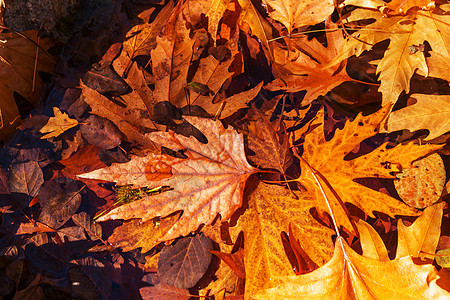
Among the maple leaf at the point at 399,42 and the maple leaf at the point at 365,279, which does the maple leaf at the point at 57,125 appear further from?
the maple leaf at the point at 399,42

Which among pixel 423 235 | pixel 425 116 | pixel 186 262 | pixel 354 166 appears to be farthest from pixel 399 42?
pixel 186 262

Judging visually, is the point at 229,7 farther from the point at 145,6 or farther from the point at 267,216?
the point at 267,216

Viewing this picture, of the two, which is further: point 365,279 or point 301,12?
point 301,12

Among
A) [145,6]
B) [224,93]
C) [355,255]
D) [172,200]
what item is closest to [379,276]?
[355,255]

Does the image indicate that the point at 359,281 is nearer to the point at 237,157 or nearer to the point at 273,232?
the point at 273,232

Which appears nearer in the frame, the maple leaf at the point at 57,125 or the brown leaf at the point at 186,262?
the brown leaf at the point at 186,262

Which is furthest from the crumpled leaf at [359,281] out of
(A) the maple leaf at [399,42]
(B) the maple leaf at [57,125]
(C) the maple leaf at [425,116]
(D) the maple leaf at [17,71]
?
(D) the maple leaf at [17,71]
